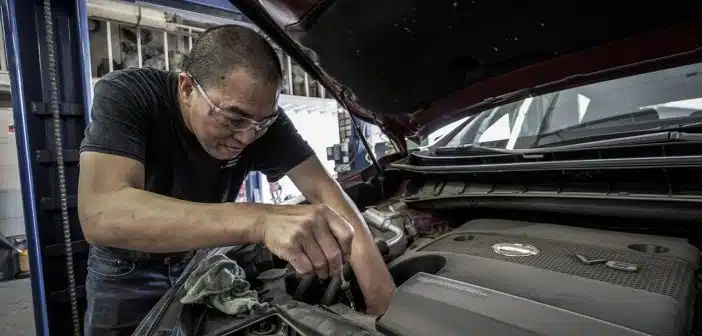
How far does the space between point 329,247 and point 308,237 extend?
0.14ft

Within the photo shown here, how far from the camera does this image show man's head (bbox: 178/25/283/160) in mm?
951

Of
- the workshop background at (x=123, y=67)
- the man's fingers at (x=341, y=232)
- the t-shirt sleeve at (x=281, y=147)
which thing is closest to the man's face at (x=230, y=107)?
the t-shirt sleeve at (x=281, y=147)

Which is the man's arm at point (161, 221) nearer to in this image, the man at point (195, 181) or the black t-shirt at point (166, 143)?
the man at point (195, 181)

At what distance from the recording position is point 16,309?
302cm

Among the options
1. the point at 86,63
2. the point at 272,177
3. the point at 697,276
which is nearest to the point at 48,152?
the point at 86,63

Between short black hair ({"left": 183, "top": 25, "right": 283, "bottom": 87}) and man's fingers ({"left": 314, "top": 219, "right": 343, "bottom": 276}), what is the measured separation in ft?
1.44

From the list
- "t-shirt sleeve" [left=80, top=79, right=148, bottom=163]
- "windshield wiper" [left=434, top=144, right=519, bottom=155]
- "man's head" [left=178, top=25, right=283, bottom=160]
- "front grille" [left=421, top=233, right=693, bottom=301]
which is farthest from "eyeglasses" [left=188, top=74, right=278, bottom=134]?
"windshield wiper" [left=434, top=144, right=519, bottom=155]

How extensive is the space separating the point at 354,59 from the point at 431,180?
66cm

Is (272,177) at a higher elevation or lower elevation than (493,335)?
higher

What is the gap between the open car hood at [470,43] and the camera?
0.98 metres

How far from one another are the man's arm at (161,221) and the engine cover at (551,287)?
35cm

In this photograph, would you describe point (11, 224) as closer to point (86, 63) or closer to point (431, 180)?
point (86, 63)

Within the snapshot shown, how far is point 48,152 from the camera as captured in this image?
1.80m

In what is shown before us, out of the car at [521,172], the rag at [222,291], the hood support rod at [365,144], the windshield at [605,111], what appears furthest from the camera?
the hood support rod at [365,144]
